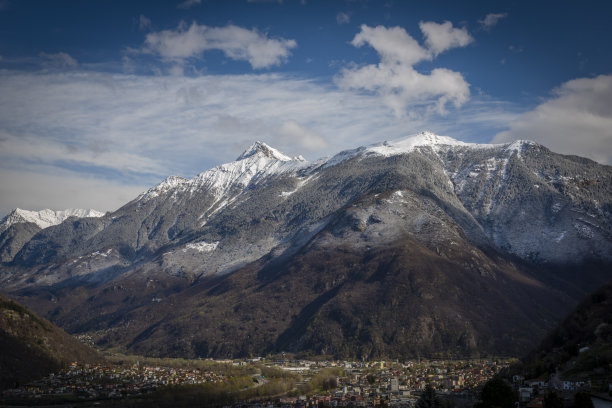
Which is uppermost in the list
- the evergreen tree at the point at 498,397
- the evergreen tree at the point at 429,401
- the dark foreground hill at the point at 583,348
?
the dark foreground hill at the point at 583,348

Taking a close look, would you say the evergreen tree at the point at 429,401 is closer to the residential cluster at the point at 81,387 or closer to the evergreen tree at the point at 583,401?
the evergreen tree at the point at 583,401

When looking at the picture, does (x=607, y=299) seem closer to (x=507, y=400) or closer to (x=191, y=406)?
(x=507, y=400)

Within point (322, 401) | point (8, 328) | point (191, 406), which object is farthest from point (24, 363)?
point (322, 401)

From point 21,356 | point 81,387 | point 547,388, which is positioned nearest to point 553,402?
point 547,388

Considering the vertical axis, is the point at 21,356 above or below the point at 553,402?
above

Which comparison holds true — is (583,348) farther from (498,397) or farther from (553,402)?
(553,402)

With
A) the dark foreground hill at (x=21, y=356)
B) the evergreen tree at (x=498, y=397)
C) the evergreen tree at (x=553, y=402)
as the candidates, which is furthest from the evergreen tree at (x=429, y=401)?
the dark foreground hill at (x=21, y=356)

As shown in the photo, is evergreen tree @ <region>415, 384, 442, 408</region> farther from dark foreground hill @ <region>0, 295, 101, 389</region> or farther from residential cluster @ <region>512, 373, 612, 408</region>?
dark foreground hill @ <region>0, 295, 101, 389</region>

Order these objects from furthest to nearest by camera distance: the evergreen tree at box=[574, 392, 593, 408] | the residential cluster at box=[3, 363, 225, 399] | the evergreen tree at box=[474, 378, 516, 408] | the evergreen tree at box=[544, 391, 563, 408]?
the residential cluster at box=[3, 363, 225, 399] → the evergreen tree at box=[474, 378, 516, 408] → the evergreen tree at box=[544, 391, 563, 408] → the evergreen tree at box=[574, 392, 593, 408]

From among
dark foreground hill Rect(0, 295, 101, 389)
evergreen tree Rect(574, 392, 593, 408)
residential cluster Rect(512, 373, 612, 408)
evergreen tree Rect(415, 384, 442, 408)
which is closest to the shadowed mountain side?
residential cluster Rect(512, 373, 612, 408)

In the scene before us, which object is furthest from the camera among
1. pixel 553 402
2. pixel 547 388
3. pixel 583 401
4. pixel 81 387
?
pixel 81 387

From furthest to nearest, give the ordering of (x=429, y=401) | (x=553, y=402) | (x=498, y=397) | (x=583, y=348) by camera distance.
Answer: (x=583, y=348)
(x=429, y=401)
(x=498, y=397)
(x=553, y=402)
